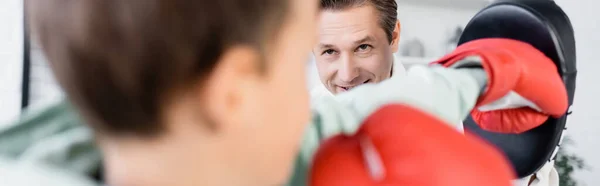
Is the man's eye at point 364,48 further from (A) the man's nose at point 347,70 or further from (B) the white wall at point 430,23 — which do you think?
(B) the white wall at point 430,23

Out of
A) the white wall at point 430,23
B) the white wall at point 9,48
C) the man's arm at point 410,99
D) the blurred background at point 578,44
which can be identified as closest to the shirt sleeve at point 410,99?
the man's arm at point 410,99

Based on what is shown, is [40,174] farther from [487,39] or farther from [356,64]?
[356,64]

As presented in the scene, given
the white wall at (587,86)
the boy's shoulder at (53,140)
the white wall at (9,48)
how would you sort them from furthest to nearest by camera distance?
the white wall at (587,86) → the white wall at (9,48) → the boy's shoulder at (53,140)

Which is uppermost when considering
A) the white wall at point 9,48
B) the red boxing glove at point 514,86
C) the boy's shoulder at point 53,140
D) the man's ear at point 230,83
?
the man's ear at point 230,83

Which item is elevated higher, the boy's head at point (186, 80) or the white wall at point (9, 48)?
the boy's head at point (186, 80)

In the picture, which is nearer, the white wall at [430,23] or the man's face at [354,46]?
the man's face at [354,46]

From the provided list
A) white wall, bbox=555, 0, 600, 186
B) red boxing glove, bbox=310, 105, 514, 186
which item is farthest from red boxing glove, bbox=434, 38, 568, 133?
white wall, bbox=555, 0, 600, 186

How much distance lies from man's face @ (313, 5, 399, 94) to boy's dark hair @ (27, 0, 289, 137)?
37.3 inches

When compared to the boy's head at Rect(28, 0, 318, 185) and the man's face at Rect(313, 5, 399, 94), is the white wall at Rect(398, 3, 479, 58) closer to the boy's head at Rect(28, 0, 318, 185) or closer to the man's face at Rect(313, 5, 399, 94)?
the man's face at Rect(313, 5, 399, 94)

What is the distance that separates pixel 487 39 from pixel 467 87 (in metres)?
0.11

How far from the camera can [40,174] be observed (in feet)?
1.02

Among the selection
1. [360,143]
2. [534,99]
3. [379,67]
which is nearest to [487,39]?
[534,99]

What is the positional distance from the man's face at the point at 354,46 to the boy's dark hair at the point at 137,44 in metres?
0.95

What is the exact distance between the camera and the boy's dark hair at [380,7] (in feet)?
4.05
